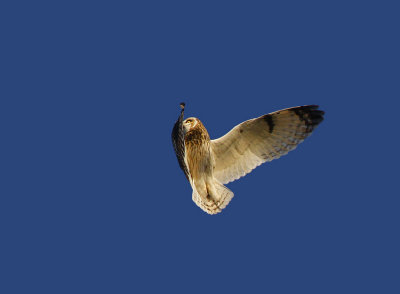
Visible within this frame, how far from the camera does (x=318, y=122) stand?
6500 mm

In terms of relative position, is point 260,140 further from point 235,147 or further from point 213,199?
point 213,199

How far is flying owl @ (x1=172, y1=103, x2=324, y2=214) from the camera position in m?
6.55

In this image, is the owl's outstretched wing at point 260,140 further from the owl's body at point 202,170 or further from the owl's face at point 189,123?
the owl's face at point 189,123

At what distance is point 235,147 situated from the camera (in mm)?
6836

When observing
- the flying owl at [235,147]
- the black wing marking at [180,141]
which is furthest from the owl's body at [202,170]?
the black wing marking at [180,141]

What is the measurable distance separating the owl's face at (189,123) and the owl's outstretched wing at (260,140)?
390 mm

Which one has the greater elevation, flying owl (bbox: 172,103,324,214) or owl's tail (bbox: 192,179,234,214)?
flying owl (bbox: 172,103,324,214)

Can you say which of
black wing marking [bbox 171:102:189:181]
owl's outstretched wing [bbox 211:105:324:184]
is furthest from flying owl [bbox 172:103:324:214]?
black wing marking [bbox 171:102:189:181]

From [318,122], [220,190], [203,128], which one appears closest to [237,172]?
[220,190]

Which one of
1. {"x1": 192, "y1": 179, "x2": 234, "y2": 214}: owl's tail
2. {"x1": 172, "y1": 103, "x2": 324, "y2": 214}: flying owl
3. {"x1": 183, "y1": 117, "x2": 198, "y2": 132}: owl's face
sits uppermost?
{"x1": 183, "y1": 117, "x2": 198, "y2": 132}: owl's face

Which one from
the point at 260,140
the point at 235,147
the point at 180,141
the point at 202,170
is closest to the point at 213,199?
the point at 202,170

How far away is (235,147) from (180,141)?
120 centimetres

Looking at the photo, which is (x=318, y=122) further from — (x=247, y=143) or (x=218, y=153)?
(x=218, y=153)

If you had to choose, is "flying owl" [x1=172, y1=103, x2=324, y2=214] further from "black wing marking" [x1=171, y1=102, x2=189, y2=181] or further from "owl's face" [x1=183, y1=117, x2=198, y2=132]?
"black wing marking" [x1=171, y1=102, x2=189, y2=181]
